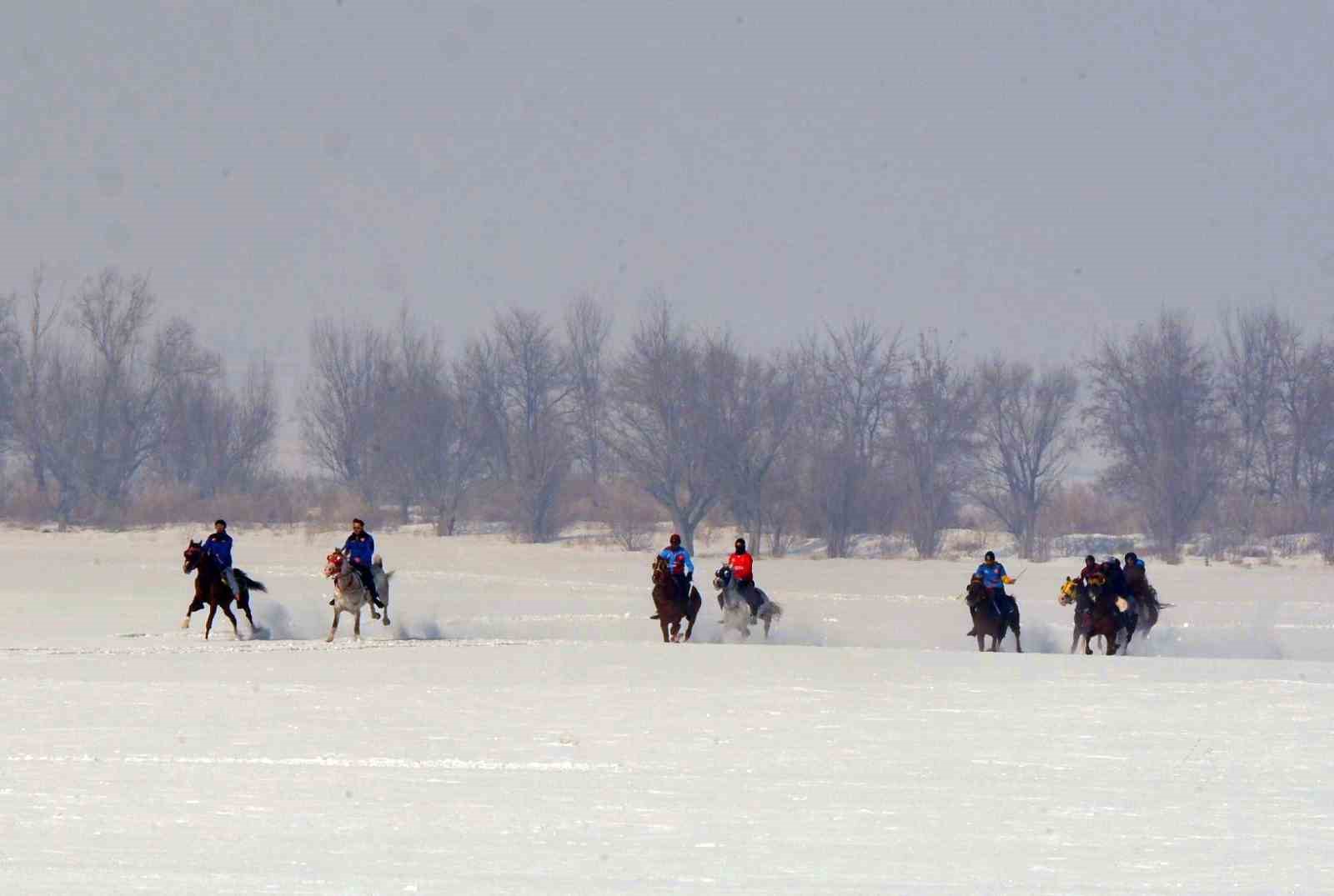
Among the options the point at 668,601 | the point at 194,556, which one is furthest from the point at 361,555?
the point at 668,601

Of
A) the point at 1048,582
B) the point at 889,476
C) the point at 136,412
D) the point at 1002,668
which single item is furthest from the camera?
the point at 136,412

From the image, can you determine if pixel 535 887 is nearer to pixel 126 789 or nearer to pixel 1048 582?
pixel 126 789

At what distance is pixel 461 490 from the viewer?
76312 millimetres

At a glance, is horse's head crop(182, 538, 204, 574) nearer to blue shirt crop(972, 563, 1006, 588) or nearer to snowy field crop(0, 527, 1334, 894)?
snowy field crop(0, 527, 1334, 894)

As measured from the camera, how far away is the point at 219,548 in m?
26.4

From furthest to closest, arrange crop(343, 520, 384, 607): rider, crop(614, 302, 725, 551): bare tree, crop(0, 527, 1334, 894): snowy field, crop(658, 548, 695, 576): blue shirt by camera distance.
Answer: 1. crop(614, 302, 725, 551): bare tree
2. crop(658, 548, 695, 576): blue shirt
3. crop(343, 520, 384, 607): rider
4. crop(0, 527, 1334, 894): snowy field

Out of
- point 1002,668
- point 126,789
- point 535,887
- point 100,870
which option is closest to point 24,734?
point 126,789

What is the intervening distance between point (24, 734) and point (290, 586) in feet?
94.1

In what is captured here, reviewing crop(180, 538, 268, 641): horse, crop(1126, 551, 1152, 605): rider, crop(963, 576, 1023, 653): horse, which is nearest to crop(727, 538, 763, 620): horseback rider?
crop(963, 576, 1023, 653): horse

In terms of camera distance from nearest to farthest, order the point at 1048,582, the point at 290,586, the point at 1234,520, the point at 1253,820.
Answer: the point at 1253,820 → the point at 290,586 → the point at 1048,582 → the point at 1234,520

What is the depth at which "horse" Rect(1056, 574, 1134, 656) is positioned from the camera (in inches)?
1032

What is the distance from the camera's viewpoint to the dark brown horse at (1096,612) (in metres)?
26.2

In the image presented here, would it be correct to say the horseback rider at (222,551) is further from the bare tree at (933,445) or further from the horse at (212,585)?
the bare tree at (933,445)

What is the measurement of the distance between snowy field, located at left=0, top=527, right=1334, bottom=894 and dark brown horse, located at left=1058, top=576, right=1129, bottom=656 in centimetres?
153
